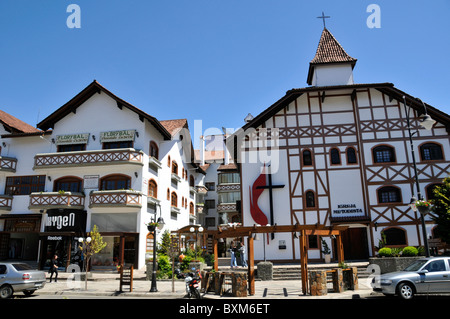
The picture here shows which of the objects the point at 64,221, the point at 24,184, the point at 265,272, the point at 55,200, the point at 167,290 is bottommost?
the point at 167,290

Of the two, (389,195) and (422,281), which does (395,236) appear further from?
(422,281)

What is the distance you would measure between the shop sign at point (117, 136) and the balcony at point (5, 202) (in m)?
9.71

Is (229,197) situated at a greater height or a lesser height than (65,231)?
greater

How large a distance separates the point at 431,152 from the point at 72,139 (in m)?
29.1

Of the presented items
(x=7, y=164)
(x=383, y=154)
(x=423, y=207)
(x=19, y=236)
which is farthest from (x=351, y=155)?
(x=19, y=236)

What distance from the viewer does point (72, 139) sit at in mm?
29438

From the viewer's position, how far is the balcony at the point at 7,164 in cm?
2991

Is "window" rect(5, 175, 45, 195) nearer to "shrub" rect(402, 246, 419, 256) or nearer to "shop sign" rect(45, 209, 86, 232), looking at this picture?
"shop sign" rect(45, 209, 86, 232)

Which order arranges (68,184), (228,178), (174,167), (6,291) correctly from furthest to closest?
1. (228,178)
2. (174,167)
3. (68,184)
4. (6,291)

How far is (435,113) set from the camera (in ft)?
83.1

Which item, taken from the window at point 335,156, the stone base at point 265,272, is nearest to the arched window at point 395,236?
the window at point 335,156

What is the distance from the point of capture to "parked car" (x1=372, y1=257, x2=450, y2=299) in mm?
12359

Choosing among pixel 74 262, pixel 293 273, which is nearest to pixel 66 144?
pixel 74 262
